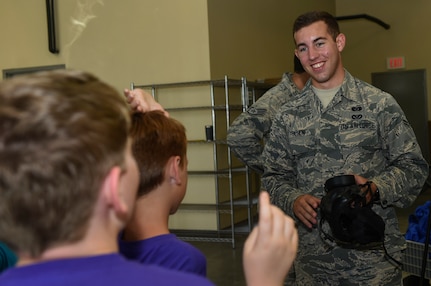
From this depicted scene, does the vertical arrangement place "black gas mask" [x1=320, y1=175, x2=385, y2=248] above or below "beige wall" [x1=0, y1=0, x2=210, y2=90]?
below

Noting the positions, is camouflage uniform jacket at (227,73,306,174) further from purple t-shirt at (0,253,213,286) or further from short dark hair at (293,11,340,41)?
purple t-shirt at (0,253,213,286)

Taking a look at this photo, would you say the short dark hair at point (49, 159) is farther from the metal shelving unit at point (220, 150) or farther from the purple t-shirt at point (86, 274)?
the metal shelving unit at point (220, 150)

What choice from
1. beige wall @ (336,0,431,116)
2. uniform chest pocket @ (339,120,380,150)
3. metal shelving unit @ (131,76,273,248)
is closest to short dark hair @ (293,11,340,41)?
uniform chest pocket @ (339,120,380,150)

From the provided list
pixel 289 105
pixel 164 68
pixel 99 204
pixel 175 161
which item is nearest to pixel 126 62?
pixel 164 68

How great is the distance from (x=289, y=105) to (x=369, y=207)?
1.75 ft

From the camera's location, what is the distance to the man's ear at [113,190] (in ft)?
2.21

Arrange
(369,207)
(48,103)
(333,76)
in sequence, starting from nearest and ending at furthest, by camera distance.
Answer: (48,103) → (369,207) → (333,76)

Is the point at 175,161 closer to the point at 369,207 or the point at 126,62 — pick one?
the point at 369,207

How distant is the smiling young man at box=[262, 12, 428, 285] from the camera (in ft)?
6.34

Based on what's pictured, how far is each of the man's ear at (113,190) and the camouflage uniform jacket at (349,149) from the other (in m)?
1.36

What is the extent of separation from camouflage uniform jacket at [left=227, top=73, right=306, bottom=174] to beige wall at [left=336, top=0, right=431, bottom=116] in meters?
6.48

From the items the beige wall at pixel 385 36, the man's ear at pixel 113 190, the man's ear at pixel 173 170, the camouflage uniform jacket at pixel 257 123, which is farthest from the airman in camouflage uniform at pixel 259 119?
the beige wall at pixel 385 36

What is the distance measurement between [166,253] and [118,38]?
5772 millimetres

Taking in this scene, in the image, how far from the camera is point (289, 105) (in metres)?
2.17
